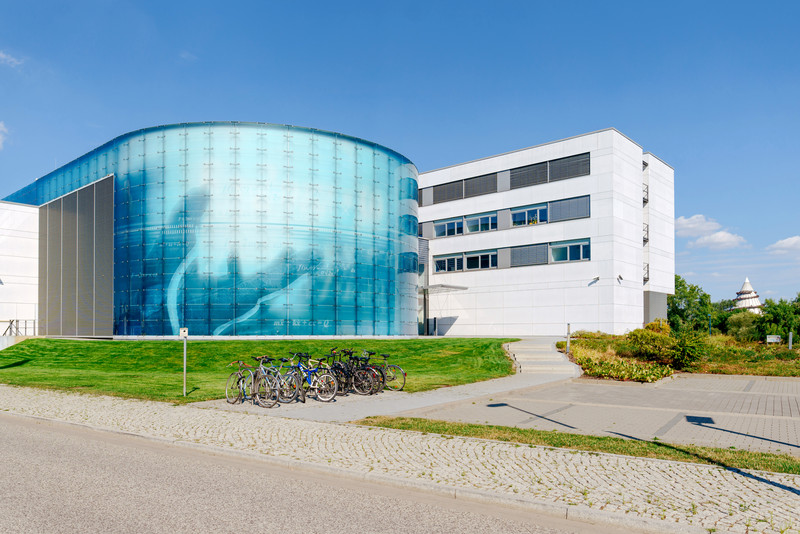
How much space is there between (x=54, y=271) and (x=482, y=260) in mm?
34072

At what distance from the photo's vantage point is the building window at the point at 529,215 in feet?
157

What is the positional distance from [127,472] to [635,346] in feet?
79.9

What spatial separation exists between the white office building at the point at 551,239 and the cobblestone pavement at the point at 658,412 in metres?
24.8

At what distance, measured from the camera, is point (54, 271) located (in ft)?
151

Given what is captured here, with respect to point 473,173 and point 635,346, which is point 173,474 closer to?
point 635,346

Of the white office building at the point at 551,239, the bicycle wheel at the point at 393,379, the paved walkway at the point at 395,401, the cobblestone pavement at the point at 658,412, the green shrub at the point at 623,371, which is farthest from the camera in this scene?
the white office building at the point at 551,239

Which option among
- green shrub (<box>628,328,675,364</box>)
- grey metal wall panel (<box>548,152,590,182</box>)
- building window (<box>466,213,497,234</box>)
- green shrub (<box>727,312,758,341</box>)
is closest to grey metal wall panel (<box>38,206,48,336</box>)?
building window (<box>466,213,497,234</box>)

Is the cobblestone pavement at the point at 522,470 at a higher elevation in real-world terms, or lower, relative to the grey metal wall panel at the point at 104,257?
lower

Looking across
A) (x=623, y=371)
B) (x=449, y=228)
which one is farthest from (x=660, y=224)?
(x=623, y=371)

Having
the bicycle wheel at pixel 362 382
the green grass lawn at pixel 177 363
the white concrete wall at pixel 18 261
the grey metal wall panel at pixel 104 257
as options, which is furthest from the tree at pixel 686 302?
the bicycle wheel at pixel 362 382

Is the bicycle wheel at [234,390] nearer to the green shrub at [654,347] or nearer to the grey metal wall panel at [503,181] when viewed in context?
→ the green shrub at [654,347]

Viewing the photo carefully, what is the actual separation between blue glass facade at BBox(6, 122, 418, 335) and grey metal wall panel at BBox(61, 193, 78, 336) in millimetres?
5841

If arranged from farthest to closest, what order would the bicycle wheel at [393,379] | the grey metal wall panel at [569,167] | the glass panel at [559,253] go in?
the glass panel at [559,253], the grey metal wall panel at [569,167], the bicycle wheel at [393,379]

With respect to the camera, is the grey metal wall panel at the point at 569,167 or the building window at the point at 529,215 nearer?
the grey metal wall panel at the point at 569,167
